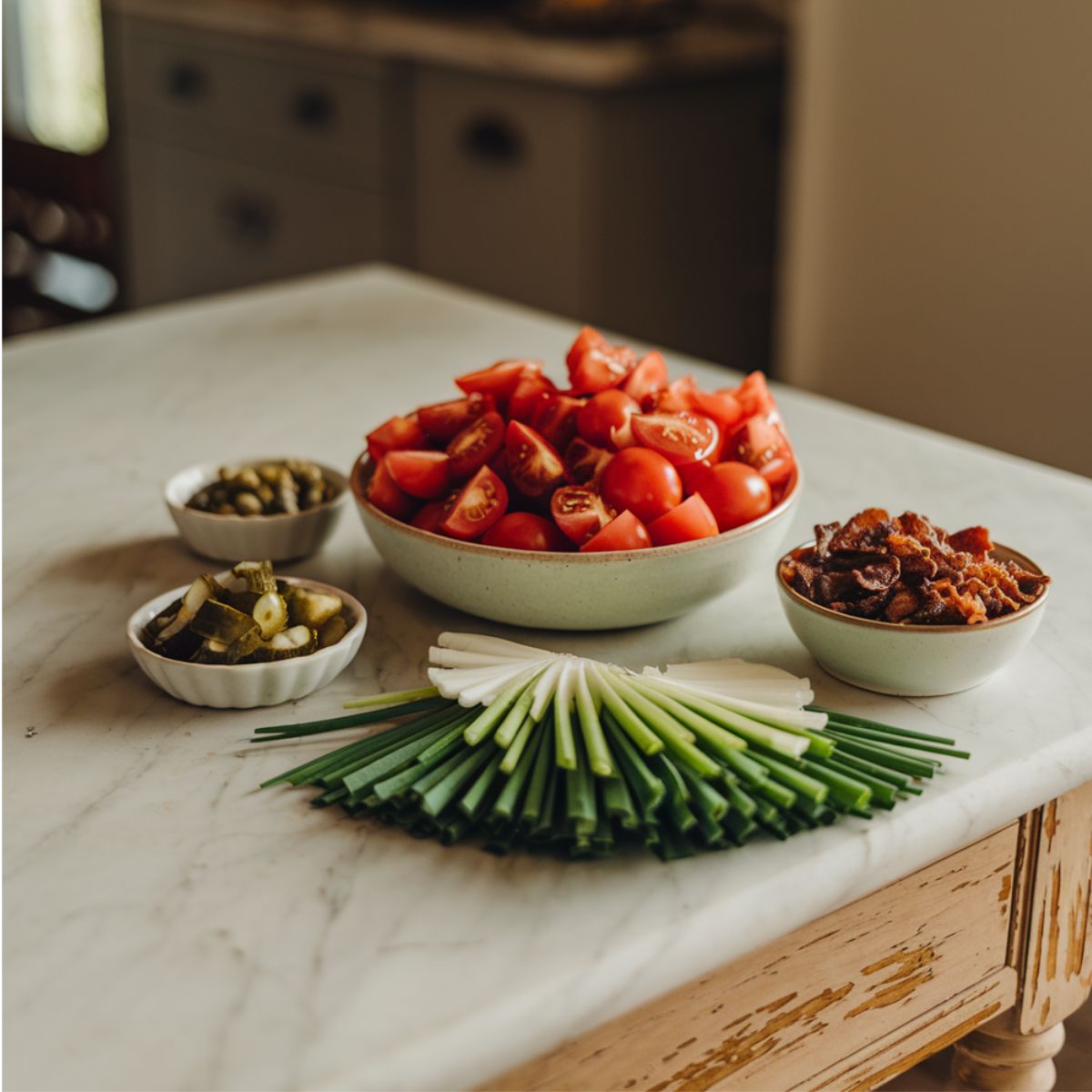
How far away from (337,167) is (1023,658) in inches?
96.0

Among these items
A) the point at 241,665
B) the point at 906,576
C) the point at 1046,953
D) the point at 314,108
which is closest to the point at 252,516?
the point at 241,665

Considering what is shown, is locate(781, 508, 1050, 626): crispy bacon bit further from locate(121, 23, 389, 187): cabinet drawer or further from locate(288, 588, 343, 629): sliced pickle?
locate(121, 23, 389, 187): cabinet drawer

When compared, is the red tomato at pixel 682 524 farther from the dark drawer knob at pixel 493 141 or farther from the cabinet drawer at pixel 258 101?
the cabinet drawer at pixel 258 101

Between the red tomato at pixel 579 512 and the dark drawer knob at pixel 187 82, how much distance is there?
2.68 metres

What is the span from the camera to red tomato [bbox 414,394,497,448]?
1022 mm

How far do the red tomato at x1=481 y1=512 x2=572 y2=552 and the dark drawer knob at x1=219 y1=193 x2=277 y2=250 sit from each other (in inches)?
98.5

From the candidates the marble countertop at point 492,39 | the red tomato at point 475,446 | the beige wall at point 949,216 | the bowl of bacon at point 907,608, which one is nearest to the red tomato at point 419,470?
the red tomato at point 475,446

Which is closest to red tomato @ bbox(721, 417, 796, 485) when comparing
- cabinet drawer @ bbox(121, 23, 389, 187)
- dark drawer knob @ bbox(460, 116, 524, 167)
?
dark drawer knob @ bbox(460, 116, 524, 167)

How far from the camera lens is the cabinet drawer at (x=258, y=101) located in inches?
118

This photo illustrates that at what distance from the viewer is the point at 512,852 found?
0.75 metres

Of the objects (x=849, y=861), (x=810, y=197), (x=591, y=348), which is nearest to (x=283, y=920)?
(x=849, y=861)

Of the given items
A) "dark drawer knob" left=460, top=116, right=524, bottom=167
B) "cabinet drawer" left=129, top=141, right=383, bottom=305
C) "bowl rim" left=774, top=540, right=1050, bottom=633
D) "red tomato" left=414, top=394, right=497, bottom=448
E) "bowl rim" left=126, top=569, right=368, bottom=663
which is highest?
"red tomato" left=414, top=394, right=497, bottom=448

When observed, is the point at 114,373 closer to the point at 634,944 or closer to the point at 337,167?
the point at 634,944

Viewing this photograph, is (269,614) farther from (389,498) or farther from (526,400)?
(526,400)
